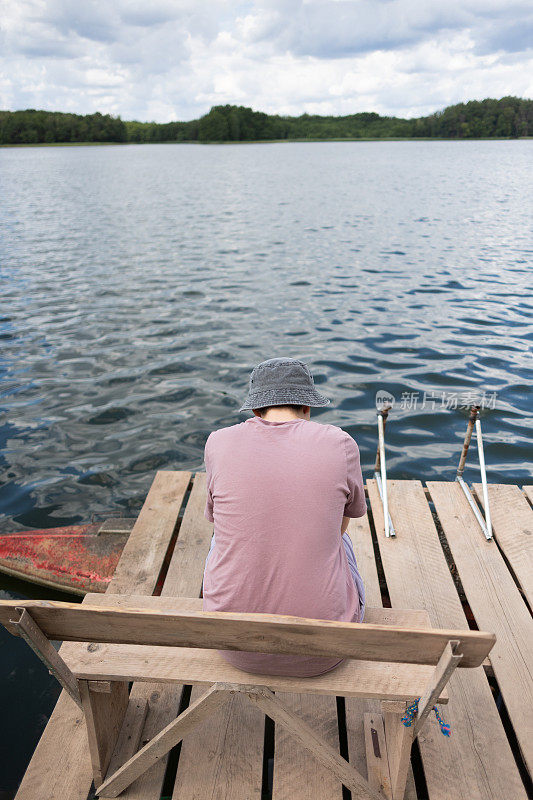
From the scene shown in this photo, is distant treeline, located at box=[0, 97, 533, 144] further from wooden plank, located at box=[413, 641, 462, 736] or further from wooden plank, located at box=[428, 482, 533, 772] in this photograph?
wooden plank, located at box=[413, 641, 462, 736]

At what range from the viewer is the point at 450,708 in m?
3.08

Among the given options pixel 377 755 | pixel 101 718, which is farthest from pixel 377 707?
pixel 101 718

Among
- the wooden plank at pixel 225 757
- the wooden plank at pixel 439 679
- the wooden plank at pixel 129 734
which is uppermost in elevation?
the wooden plank at pixel 439 679

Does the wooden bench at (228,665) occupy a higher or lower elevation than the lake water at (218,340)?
higher

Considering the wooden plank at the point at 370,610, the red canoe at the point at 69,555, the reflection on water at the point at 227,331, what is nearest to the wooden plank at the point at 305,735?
the wooden plank at the point at 370,610

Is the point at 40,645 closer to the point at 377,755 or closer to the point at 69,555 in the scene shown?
the point at 377,755

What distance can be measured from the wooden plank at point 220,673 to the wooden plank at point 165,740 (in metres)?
0.07

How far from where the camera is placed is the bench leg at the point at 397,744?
2425 mm

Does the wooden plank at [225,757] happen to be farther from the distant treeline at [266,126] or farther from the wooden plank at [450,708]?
the distant treeline at [266,126]

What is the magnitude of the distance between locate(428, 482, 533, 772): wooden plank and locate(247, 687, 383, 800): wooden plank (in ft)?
3.20

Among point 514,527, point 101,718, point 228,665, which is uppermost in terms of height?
point 228,665

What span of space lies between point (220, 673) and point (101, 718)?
28.6 inches

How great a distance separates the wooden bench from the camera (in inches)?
80.7

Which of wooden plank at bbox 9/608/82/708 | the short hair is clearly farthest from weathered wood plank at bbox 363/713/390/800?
the short hair
